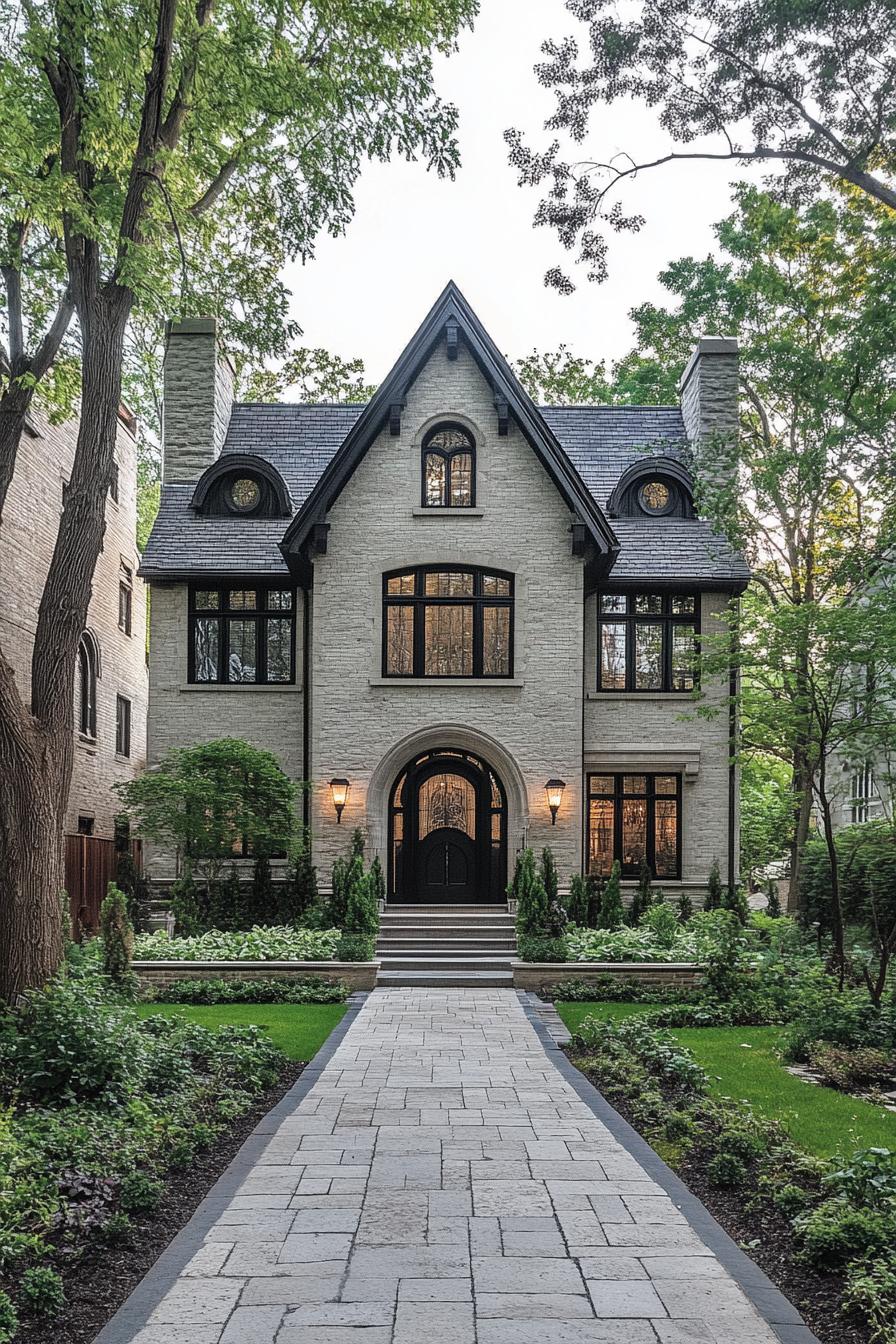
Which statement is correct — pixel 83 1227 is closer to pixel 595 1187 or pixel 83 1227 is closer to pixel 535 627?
pixel 595 1187

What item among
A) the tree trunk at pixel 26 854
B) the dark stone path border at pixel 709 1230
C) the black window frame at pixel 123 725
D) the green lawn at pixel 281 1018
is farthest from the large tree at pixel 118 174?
the black window frame at pixel 123 725

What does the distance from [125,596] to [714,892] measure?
1538 cm

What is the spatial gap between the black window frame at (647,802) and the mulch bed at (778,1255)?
45.6ft

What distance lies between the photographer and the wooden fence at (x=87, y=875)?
18.6 meters

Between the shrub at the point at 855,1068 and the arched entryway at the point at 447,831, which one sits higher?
the arched entryway at the point at 447,831

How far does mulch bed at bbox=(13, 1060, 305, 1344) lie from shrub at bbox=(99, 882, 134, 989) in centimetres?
722

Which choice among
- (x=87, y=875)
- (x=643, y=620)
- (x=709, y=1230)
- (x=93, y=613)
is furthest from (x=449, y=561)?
(x=709, y=1230)

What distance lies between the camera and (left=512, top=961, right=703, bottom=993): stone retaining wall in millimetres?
15391

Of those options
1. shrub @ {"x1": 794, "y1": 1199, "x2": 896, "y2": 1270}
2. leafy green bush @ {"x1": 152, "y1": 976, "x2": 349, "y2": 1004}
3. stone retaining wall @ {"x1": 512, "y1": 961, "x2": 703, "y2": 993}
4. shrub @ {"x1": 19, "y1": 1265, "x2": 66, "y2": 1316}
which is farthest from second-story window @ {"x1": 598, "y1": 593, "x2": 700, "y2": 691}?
shrub @ {"x1": 19, "y1": 1265, "x2": 66, "y2": 1316}

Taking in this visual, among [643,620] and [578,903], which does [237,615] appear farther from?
[578,903]

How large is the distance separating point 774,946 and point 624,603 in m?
→ 7.14

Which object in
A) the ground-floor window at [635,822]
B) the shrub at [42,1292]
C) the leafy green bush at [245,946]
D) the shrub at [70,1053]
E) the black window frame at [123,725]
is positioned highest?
the black window frame at [123,725]

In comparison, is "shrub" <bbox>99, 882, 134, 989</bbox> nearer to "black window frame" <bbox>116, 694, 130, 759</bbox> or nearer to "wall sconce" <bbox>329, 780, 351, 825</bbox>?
"wall sconce" <bbox>329, 780, 351, 825</bbox>

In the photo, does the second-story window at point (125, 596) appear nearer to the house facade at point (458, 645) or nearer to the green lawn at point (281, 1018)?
the house facade at point (458, 645)
